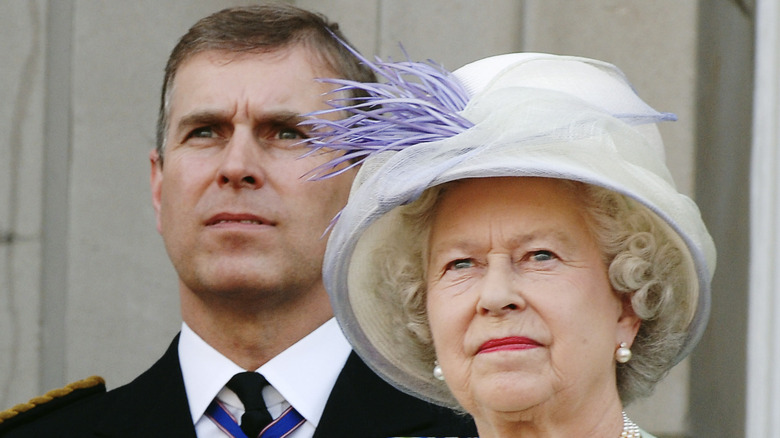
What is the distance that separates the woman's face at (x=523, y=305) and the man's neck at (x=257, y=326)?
3.04ft

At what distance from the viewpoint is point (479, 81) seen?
2482 mm

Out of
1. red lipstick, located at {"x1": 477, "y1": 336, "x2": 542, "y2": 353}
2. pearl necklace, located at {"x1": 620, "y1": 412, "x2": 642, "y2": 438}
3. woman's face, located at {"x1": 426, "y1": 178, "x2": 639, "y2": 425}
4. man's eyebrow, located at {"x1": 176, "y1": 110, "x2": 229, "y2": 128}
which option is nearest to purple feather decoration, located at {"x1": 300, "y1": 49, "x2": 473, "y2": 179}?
woman's face, located at {"x1": 426, "y1": 178, "x2": 639, "y2": 425}

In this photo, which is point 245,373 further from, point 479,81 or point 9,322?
point 9,322

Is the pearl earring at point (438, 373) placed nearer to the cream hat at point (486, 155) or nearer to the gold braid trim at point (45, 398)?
the cream hat at point (486, 155)

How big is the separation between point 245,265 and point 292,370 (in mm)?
252

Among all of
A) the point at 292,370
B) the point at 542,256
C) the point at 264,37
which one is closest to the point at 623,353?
the point at 542,256

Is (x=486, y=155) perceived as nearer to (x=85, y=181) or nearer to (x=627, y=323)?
(x=627, y=323)

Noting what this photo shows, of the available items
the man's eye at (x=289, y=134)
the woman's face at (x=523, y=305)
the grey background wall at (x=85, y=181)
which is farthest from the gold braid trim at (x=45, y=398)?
the woman's face at (x=523, y=305)

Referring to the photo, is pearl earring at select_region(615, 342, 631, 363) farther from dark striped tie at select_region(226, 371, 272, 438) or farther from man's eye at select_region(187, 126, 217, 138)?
man's eye at select_region(187, 126, 217, 138)

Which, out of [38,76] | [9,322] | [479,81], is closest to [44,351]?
[9,322]

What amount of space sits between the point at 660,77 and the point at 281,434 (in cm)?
137

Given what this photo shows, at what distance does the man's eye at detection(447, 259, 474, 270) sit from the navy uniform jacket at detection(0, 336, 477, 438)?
0.65 m

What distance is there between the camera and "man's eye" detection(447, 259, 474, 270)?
2369 mm

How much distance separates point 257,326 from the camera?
3277 millimetres
